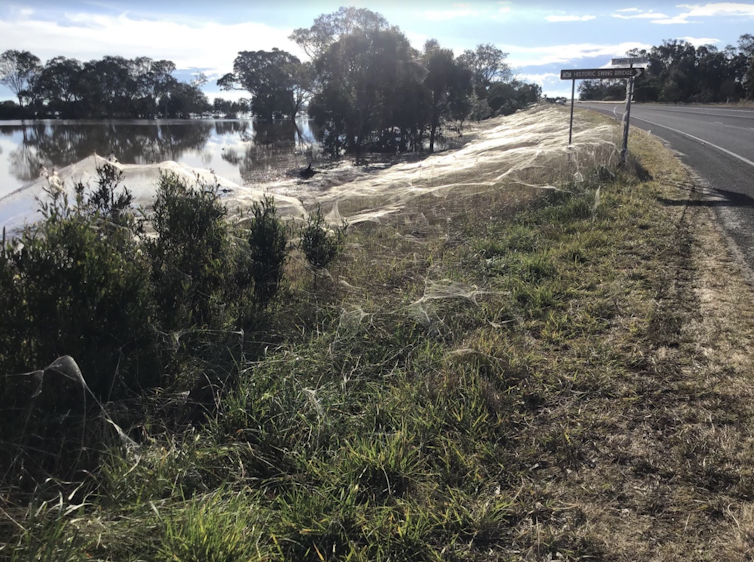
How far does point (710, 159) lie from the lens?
11938 mm

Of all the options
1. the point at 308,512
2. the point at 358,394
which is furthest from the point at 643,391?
the point at 308,512

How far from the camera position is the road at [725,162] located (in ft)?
21.6

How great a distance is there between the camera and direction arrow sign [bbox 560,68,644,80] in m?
9.64

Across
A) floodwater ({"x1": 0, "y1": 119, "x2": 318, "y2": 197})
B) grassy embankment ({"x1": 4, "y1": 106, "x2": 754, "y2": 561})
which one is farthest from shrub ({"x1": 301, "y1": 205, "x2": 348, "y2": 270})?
floodwater ({"x1": 0, "y1": 119, "x2": 318, "y2": 197})

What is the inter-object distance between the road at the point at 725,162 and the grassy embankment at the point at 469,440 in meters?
1.57

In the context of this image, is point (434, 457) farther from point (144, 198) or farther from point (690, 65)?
point (690, 65)

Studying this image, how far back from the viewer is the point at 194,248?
15.4ft

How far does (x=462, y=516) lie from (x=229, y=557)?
1124mm

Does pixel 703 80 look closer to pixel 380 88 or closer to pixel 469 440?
pixel 380 88

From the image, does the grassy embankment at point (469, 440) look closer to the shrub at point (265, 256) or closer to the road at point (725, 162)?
the shrub at point (265, 256)

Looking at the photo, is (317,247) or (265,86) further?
(265,86)

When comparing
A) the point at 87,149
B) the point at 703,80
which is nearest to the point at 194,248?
the point at 87,149

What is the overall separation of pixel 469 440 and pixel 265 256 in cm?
307

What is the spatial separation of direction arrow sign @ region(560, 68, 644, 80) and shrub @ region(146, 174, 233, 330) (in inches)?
338
